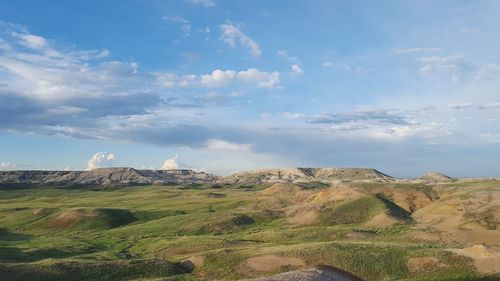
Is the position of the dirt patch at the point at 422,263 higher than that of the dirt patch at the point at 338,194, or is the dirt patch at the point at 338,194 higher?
the dirt patch at the point at 338,194

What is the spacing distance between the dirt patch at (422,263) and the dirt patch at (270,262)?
1032 centimetres

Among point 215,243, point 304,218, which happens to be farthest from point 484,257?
point 304,218

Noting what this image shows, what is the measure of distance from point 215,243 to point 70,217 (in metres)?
48.4

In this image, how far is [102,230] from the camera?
93.9 meters

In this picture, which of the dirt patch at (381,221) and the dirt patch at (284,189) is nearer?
the dirt patch at (381,221)

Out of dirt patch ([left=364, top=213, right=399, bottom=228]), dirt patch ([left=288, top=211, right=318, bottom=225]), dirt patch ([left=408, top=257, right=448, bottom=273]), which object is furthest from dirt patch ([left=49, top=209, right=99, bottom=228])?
dirt patch ([left=408, top=257, right=448, bottom=273])

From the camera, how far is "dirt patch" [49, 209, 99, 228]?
98062 millimetres

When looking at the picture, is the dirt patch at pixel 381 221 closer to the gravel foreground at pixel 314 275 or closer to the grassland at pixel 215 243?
the grassland at pixel 215 243

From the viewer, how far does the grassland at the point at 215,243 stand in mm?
45406

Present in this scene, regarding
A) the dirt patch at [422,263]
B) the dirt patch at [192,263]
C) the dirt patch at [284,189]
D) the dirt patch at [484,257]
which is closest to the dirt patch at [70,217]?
the dirt patch at [192,263]

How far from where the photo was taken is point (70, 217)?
329 feet

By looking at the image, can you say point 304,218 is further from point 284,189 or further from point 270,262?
point 284,189

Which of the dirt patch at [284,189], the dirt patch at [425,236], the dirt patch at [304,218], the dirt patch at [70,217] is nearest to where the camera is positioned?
the dirt patch at [425,236]

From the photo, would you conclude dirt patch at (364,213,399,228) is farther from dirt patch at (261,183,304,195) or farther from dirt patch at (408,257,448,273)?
dirt patch at (261,183,304,195)
